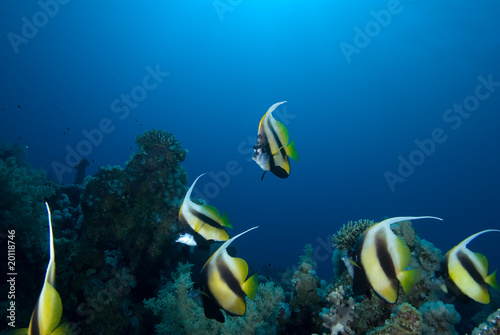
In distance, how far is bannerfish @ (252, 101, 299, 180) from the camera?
2258 mm

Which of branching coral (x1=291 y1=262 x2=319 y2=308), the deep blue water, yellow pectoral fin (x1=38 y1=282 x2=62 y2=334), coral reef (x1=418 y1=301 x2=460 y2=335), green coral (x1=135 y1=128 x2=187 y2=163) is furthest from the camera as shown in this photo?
the deep blue water

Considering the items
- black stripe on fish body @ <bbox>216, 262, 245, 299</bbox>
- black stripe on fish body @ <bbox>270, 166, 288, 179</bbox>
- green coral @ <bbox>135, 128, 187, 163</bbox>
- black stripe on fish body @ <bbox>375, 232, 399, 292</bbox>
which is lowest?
black stripe on fish body @ <bbox>216, 262, 245, 299</bbox>

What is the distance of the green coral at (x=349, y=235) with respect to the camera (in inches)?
189

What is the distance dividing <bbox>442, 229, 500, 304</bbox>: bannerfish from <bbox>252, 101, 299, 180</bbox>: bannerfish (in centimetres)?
169

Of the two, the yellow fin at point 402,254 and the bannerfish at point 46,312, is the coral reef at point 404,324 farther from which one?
the bannerfish at point 46,312

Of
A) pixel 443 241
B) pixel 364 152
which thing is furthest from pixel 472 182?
pixel 364 152

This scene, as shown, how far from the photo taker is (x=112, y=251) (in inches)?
204

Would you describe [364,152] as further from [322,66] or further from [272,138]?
[272,138]

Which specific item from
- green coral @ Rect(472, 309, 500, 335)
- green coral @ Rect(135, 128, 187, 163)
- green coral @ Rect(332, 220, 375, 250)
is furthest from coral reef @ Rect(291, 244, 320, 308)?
green coral @ Rect(135, 128, 187, 163)

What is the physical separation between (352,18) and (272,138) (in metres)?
66.2

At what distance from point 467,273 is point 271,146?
2.09 m

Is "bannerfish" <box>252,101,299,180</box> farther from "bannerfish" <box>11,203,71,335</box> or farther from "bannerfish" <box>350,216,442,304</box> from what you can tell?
"bannerfish" <box>11,203,71,335</box>

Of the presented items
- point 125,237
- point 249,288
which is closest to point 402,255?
point 249,288

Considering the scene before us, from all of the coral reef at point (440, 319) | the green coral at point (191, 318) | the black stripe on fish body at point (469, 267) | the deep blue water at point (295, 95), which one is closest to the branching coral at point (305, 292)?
the green coral at point (191, 318)
